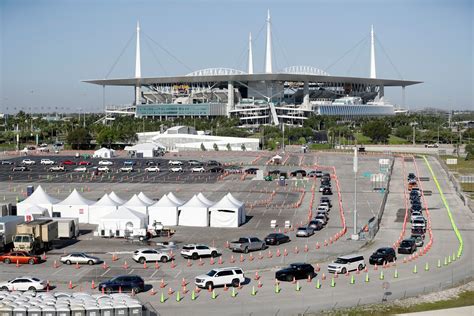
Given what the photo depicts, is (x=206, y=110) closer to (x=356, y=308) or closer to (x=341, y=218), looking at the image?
(x=341, y=218)

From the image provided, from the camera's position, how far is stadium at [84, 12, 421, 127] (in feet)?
449

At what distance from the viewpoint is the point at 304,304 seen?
1930 centimetres

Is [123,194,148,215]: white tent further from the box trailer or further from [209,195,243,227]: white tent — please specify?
the box trailer

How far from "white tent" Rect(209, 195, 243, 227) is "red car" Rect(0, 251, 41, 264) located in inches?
387

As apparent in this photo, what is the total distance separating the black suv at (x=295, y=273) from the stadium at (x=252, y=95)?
110 meters

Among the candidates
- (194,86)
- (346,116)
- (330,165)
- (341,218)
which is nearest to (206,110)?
(194,86)

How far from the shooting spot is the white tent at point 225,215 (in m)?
32.6

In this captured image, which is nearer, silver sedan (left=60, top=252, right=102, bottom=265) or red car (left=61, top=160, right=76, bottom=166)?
silver sedan (left=60, top=252, right=102, bottom=265)

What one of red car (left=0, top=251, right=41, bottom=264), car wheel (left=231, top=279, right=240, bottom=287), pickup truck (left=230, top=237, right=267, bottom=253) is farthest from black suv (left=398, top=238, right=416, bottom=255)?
red car (left=0, top=251, right=41, bottom=264)

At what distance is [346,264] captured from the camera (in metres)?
23.0

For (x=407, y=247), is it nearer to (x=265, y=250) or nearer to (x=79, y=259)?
(x=265, y=250)

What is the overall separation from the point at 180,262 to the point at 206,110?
114 m

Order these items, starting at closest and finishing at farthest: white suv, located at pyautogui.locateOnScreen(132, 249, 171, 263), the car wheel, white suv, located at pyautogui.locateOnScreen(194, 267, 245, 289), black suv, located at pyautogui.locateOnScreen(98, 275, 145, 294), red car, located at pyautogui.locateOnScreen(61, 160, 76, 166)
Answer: black suv, located at pyautogui.locateOnScreen(98, 275, 145, 294)
white suv, located at pyautogui.locateOnScreen(194, 267, 245, 289)
the car wheel
white suv, located at pyautogui.locateOnScreen(132, 249, 171, 263)
red car, located at pyautogui.locateOnScreen(61, 160, 76, 166)

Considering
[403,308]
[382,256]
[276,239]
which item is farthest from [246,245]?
[403,308]
